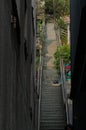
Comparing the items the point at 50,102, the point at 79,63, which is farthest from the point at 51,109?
the point at 79,63

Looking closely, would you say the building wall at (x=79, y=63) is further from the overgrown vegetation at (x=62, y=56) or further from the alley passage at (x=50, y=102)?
the overgrown vegetation at (x=62, y=56)

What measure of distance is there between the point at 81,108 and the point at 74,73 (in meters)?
1.58

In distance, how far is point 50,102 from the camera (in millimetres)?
18656

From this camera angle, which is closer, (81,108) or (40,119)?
(81,108)

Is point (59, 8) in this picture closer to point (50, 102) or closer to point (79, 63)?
point (50, 102)

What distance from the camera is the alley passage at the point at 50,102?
16.2 meters

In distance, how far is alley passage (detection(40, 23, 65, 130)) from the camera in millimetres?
A: 16156

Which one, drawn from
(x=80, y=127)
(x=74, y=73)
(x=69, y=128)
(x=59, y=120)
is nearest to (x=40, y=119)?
(x=59, y=120)

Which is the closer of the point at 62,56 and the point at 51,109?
the point at 51,109

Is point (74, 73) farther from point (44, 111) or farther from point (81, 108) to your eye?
point (44, 111)

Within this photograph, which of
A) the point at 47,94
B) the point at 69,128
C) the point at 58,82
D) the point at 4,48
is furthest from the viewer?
the point at 58,82

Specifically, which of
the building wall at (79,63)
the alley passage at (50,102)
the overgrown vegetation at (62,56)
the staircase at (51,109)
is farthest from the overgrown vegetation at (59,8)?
the building wall at (79,63)

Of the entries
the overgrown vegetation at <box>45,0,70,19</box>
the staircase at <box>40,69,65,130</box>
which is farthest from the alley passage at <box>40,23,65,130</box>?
the overgrown vegetation at <box>45,0,70,19</box>

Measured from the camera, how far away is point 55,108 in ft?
58.3
